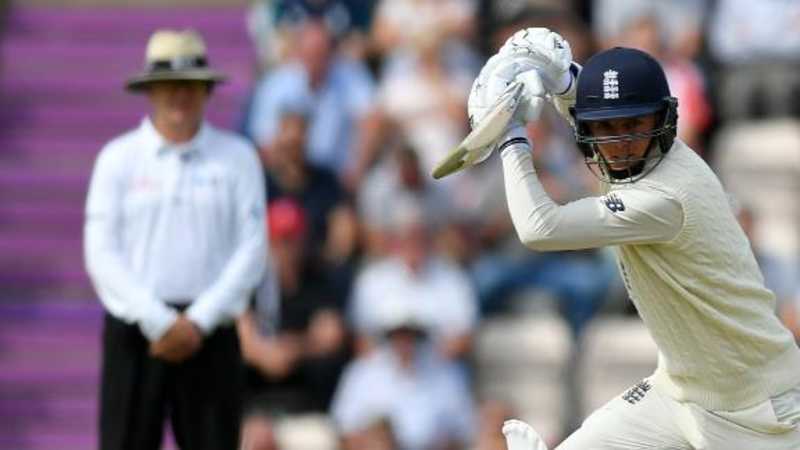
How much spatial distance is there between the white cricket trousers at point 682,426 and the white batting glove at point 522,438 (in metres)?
0.07

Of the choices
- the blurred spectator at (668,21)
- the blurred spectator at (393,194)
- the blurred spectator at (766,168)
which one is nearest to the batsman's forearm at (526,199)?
the blurred spectator at (393,194)

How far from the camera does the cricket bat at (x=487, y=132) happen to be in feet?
15.4

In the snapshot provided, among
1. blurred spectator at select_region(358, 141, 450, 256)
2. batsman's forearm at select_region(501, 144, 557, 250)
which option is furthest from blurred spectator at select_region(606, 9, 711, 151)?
batsman's forearm at select_region(501, 144, 557, 250)

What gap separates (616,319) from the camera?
29.5ft

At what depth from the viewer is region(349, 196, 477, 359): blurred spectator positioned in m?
8.72

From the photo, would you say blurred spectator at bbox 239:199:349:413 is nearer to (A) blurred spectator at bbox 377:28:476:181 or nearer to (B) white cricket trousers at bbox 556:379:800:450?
(A) blurred spectator at bbox 377:28:476:181

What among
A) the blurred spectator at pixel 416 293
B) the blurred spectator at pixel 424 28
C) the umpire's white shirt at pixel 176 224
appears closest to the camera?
the umpire's white shirt at pixel 176 224

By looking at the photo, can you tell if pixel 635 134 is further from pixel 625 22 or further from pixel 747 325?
pixel 625 22

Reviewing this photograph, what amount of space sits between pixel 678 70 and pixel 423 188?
1.45m

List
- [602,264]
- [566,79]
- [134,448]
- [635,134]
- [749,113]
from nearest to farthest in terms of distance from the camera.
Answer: [635,134]
[566,79]
[134,448]
[602,264]
[749,113]

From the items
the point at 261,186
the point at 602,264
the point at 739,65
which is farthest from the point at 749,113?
the point at 261,186

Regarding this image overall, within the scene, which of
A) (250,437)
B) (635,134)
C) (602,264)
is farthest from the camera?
(602,264)

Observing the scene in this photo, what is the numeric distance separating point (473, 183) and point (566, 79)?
14.0ft

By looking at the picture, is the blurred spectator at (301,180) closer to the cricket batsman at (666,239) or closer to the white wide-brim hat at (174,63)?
the white wide-brim hat at (174,63)
